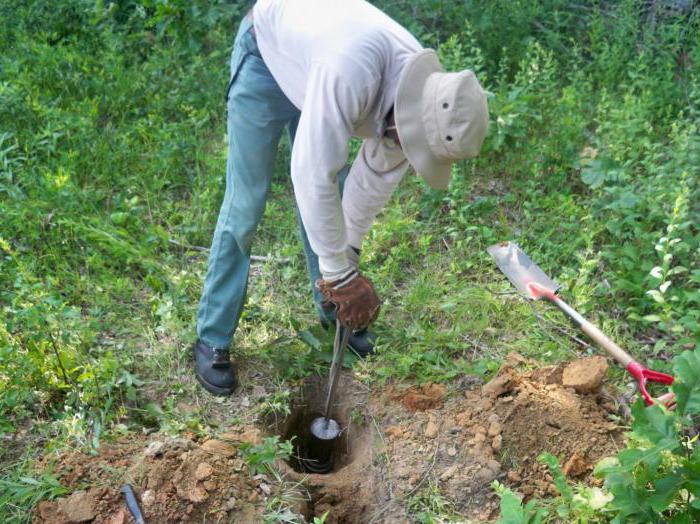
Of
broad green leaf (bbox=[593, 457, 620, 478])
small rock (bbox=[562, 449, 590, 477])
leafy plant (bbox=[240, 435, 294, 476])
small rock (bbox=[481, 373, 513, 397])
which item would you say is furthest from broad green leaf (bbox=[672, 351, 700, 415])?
Result: leafy plant (bbox=[240, 435, 294, 476])

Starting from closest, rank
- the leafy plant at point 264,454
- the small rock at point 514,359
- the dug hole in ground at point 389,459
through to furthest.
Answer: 1. the dug hole in ground at point 389,459
2. the leafy plant at point 264,454
3. the small rock at point 514,359

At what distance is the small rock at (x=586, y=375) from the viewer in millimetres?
2805

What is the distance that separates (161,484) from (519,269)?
201 cm

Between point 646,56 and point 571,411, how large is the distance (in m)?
2.87

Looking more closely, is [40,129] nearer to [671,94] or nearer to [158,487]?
[158,487]

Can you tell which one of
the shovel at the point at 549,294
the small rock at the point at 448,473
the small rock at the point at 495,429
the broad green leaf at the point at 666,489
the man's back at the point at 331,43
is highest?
the man's back at the point at 331,43

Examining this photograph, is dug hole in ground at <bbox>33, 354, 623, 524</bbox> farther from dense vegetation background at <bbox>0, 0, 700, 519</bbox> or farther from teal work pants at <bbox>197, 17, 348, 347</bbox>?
teal work pants at <bbox>197, 17, 348, 347</bbox>

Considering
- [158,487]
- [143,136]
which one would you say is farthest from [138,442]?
[143,136]

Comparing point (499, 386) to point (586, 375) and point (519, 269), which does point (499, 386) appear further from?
point (519, 269)

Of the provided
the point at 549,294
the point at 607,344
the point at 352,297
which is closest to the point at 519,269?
the point at 549,294

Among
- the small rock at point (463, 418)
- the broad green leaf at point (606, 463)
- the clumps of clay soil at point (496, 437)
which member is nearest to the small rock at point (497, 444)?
the clumps of clay soil at point (496, 437)

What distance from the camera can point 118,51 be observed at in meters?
4.78

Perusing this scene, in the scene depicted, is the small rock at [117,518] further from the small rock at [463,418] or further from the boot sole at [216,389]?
the small rock at [463,418]

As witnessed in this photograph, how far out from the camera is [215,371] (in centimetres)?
295
